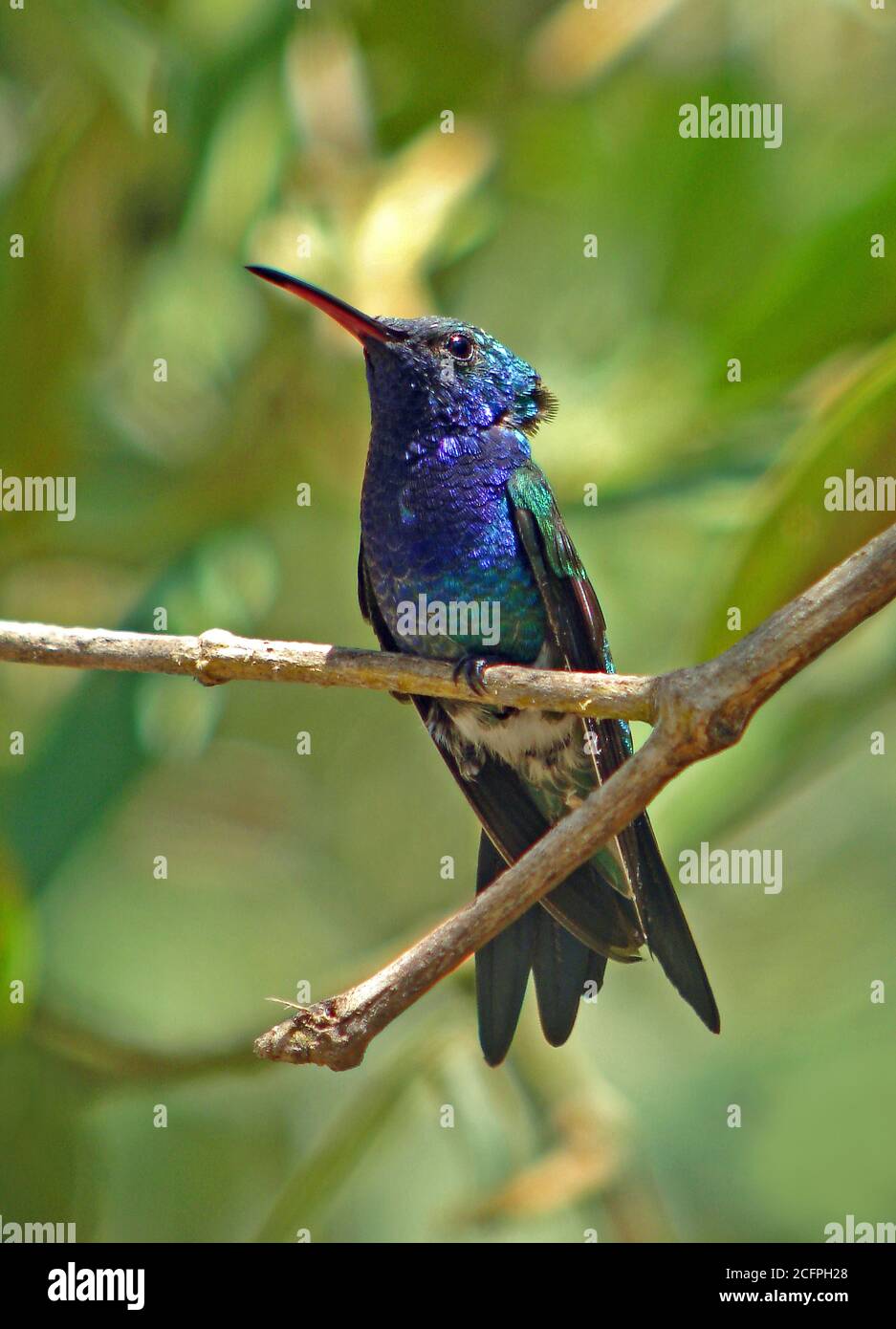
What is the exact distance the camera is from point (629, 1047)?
4.98m

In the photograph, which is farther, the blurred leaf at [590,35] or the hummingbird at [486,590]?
the blurred leaf at [590,35]

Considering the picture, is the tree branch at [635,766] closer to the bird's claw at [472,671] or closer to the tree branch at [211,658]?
the tree branch at [211,658]

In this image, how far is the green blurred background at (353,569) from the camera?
12.6ft

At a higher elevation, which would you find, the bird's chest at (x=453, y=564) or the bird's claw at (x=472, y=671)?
the bird's chest at (x=453, y=564)

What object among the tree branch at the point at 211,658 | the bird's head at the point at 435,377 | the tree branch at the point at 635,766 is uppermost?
the bird's head at the point at 435,377

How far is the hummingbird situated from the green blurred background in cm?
36

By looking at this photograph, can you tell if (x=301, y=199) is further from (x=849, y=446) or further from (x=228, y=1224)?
(x=228, y=1224)

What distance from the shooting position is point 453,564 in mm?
3387

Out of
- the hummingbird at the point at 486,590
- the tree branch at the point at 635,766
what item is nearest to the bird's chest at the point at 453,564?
the hummingbird at the point at 486,590

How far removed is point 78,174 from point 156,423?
711mm

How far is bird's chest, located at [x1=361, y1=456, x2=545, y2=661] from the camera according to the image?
3.39 meters

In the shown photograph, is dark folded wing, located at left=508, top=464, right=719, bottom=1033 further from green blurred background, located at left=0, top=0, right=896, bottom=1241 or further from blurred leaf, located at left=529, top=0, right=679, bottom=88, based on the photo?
blurred leaf, located at left=529, top=0, right=679, bottom=88

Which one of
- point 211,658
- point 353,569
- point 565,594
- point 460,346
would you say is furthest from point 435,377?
point 353,569

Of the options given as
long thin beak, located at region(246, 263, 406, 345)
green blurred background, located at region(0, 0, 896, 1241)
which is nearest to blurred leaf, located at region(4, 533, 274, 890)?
green blurred background, located at region(0, 0, 896, 1241)
